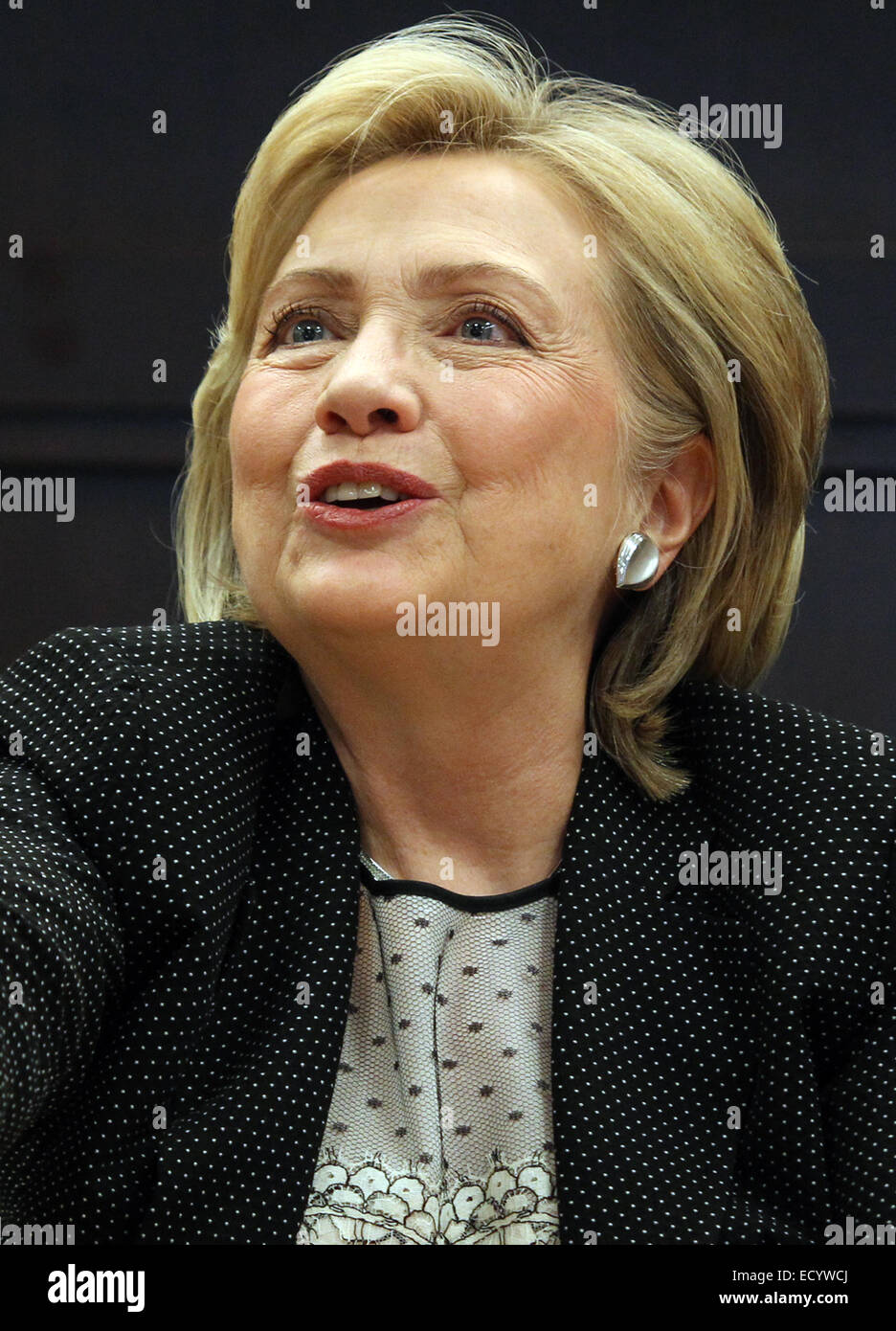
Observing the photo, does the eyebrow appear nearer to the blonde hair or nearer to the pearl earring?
the blonde hair

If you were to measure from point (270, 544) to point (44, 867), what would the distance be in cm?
36

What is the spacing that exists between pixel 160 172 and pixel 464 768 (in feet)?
3.08

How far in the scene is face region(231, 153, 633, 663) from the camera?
133 centimetres

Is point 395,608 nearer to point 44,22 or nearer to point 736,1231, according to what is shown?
point 736,1231

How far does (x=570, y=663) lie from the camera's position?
150cm

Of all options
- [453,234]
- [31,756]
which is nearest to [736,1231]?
[31,756]

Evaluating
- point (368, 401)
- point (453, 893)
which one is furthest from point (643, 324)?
point (453, 893)

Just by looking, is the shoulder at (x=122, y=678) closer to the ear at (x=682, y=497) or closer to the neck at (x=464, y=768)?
the neck at (x=464, y=768)

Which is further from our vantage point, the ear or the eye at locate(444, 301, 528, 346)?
the ear

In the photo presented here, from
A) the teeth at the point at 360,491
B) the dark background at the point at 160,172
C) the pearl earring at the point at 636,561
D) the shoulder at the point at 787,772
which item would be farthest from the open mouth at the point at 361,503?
the dark background at the point at 160,172

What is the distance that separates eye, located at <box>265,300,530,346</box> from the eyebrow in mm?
22

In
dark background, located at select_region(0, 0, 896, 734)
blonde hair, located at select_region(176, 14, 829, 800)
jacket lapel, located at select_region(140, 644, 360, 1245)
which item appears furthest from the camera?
dark background, located at select_region(0, 0, 896, 734)

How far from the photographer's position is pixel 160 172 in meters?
1.96

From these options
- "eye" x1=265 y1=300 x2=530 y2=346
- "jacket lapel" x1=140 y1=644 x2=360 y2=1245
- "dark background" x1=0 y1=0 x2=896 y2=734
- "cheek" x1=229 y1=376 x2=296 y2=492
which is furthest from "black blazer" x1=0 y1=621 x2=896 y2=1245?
"dark background" x1=0 y1=0 x2=896 y2=734
